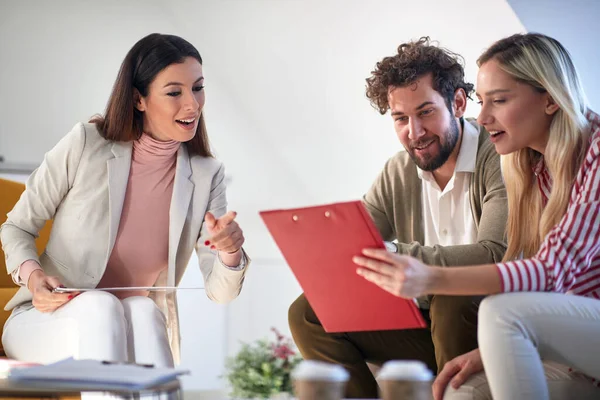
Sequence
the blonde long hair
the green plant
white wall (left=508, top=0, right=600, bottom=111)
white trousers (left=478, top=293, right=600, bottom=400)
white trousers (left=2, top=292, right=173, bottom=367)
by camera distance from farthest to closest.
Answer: the green plant → white wall (left=508, top=0, right=600, bottom=111) → white trousers (left=2, top=292, right=173, bottom=367) → the blonde long hair → white trousers (left=478, top=293, right=600, bottom=400)

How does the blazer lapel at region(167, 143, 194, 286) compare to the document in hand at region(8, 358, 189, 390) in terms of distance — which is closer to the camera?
the document in hand at region(8, 358, 189, 390)

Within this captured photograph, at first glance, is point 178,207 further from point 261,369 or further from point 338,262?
point 261,369

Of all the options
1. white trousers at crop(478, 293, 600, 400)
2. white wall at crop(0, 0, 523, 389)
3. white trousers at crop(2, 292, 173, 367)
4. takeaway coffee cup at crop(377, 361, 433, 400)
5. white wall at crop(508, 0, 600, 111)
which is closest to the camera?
takeaway coffee cup at crop(377, 361, 433, 400)

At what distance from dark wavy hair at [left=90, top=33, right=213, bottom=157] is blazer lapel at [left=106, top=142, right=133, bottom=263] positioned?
5cm

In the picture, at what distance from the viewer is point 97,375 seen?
4.45ft

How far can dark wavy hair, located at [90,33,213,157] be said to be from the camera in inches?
89.2

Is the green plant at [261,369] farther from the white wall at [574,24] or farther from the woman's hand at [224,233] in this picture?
the woman's hand at [224,233]

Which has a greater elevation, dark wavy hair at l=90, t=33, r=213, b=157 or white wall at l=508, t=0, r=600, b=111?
white wall at l=508, t=0, r=600, b=111

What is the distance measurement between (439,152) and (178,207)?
2.50 feet

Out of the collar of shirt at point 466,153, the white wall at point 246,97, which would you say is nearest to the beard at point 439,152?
the collar of shirt at point 466,153

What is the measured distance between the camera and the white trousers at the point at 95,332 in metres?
1.87

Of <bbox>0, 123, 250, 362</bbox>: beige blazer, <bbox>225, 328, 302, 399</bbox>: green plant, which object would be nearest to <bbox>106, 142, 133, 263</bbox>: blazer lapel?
<bbox>0, 123, 250, 362</bbox>: beige blazer

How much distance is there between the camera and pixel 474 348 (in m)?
1.84

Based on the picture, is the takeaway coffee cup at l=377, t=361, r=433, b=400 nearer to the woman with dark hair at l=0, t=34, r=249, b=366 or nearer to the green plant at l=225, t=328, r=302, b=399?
the woman with dark hair at l=0, t=34, r=249, b=366
